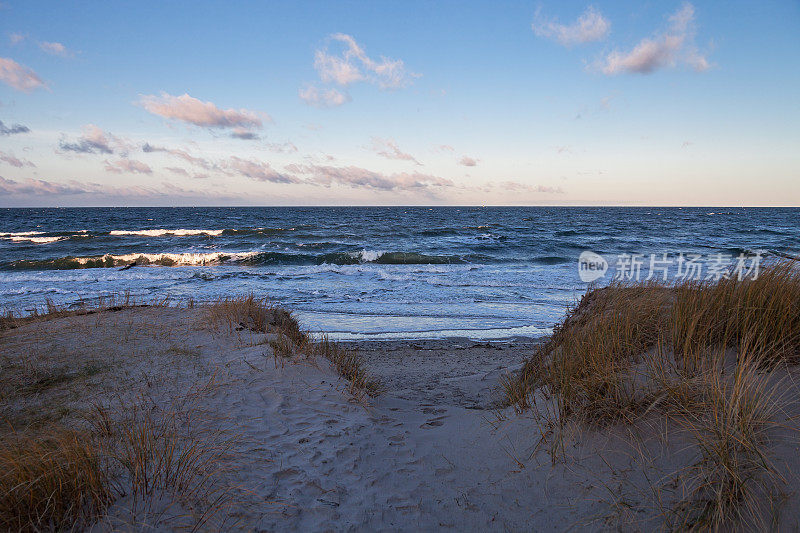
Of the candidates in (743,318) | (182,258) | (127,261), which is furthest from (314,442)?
(127,261)

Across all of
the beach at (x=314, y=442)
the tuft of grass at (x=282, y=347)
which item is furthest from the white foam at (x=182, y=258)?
the tuft of grass at (x=282, y=347)

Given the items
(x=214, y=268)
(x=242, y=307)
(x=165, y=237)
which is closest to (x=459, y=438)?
(x=242, y=307)

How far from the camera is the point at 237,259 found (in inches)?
1080

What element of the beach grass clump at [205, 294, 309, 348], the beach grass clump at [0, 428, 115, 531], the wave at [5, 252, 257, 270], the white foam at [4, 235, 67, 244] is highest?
the beach grass clump at [0, 428, 115, 531]

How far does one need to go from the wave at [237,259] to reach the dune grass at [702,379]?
2223 cm

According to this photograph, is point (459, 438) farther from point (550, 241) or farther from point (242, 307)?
point (550, 241)

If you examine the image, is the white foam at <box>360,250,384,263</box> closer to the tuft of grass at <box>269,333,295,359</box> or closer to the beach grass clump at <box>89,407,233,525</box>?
the tuft of grass at <box>269,333,295,359</box>

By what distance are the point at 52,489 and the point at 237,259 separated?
87.7 feet

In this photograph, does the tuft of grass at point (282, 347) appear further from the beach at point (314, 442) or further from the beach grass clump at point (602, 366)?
the beach grass clump at point (602, 366)

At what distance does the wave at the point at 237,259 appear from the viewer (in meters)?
24.9

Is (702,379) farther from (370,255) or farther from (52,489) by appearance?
(370,255)

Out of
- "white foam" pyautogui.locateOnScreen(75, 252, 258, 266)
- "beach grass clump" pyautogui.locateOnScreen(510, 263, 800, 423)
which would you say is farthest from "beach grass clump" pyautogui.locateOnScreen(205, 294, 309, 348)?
"white foam" pyautogui.locateOnScreen(75, 252, 258, 266)

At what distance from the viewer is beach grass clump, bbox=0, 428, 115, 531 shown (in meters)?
2.28

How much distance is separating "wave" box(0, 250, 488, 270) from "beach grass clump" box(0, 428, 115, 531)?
942 inches
